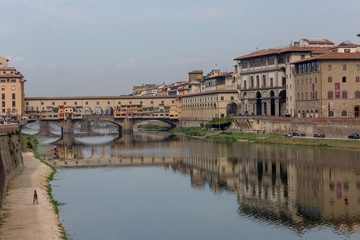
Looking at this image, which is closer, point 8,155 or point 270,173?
point 8,155

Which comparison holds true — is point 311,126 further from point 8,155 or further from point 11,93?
point 11,93

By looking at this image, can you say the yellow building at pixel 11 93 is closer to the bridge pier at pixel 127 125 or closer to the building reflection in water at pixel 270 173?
the bridge pier at pixel 127 125

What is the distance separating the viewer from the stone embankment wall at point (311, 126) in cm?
7506

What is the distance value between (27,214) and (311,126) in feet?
184

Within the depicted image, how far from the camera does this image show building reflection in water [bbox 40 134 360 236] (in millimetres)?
35812

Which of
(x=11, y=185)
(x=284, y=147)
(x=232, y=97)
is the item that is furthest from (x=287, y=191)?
(x=232, y=97)

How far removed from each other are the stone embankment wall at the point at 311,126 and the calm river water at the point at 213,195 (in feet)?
25.3

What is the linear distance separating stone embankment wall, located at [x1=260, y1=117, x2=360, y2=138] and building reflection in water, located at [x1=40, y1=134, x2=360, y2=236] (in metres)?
7.30

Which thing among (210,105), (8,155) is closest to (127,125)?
(210,105)

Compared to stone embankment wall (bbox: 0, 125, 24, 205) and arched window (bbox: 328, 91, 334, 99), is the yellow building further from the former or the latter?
stone embankment wall (bbox: 0, 125, 24, 205)

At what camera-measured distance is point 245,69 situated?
368ft

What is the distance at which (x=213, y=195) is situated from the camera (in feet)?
143

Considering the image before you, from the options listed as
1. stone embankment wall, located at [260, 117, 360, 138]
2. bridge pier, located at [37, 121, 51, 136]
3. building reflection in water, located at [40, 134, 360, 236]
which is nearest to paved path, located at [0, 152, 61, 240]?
building reflection in water, located at [40, 134, 360, 236]

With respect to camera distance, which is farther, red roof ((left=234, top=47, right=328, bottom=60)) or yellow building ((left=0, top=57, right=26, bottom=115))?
yellow building ((left=0, top=57, right=26, bottom=115))
